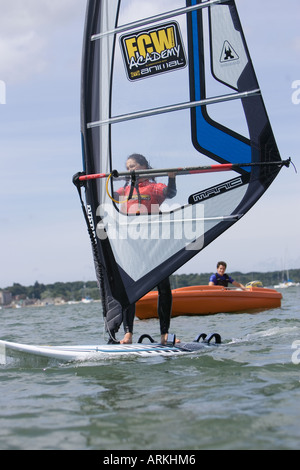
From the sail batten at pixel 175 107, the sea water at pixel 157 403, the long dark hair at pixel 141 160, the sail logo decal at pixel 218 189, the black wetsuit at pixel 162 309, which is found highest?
the sail batten at pixel 175 107

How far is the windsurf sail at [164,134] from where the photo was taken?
4.51 m

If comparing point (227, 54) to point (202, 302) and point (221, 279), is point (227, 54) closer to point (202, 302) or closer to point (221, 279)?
point (202, 302)

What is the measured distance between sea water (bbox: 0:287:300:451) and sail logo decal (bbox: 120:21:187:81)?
2308 millimetres

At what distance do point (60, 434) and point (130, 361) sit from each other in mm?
1882

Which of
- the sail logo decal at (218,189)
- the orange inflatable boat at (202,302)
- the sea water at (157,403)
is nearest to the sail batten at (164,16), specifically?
the sail logo decal at (218,189)

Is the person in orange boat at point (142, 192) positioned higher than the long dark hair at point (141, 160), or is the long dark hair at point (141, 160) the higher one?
the long dark hair at point (141, 160)

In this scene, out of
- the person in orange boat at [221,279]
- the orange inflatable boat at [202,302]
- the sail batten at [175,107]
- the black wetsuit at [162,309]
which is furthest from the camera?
the person in orange boat at [221,279]

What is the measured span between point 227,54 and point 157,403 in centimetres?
277

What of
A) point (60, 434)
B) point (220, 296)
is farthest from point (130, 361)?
point (220, 296)

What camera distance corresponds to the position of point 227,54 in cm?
453

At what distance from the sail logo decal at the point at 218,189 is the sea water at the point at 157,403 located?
4.10ft

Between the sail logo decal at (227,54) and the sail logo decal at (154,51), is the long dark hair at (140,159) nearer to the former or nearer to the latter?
the sail logo decal at (154,51)

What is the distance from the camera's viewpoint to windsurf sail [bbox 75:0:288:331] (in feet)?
14.8

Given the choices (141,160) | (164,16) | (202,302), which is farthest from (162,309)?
Result: (202,302)
